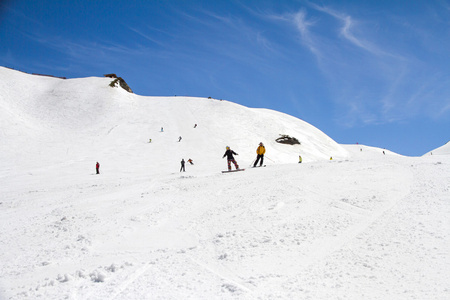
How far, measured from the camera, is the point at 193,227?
771 centimetres

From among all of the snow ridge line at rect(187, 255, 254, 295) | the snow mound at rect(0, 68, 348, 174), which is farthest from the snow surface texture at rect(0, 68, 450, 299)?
the snow mound at rect(0, 68, 348, 174)

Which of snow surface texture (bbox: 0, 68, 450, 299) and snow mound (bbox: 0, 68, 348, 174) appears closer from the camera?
snow surface texture (bbox: 0, 68, 450, 299)

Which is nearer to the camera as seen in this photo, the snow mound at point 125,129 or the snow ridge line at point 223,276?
the snow ridge line at point 223,276

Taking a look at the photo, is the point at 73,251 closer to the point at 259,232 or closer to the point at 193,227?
the point at 193,227

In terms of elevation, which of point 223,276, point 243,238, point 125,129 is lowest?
point 223,276

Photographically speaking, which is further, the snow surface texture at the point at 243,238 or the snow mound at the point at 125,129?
the snow mound at the point at 125,129

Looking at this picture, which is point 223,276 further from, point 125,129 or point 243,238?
point 125,129

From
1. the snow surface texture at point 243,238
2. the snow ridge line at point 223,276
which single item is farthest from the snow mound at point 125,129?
the snow ridge line at point 223,276

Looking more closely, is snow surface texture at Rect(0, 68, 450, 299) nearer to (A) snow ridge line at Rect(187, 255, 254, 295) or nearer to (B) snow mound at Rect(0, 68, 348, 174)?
(A) snow ridge line at Rect(187, 255, 254, 295)

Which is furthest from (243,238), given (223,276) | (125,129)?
(125,129)

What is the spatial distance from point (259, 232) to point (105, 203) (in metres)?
6.35

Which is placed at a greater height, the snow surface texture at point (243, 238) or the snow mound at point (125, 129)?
the snow mound at point (125, 129)

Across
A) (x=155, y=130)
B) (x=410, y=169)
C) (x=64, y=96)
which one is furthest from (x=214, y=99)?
(x=410, y=169)

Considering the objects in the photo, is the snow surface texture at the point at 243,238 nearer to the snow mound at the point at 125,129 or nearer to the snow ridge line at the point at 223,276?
the snow ridge line at the point at 223,276
